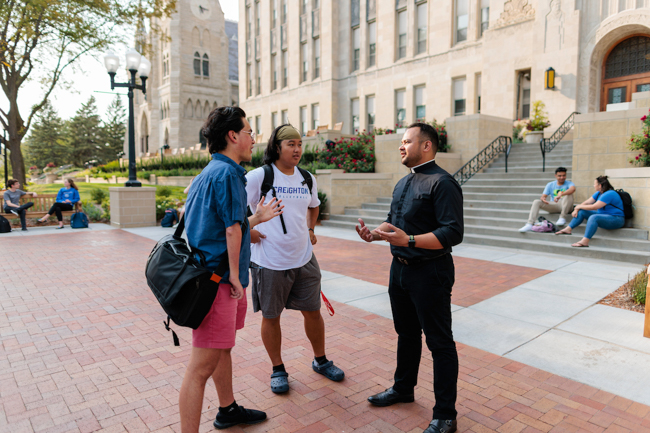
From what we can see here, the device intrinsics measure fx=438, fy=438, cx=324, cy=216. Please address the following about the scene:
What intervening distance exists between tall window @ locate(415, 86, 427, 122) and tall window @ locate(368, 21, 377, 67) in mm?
4358

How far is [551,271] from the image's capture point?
24.8 feet

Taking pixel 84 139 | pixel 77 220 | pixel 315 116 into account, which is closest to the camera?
pixel 77 220

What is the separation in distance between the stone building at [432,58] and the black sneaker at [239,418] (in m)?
19.4

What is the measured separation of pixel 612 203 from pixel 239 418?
28.8ft

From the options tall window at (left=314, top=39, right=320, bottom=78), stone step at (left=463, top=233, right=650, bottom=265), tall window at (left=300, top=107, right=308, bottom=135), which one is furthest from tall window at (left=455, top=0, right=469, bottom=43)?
stone step at (left=463, top=233, right=650, bottom=265)

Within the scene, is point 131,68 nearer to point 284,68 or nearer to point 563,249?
point 563,249

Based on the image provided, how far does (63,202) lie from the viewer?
1450 cm

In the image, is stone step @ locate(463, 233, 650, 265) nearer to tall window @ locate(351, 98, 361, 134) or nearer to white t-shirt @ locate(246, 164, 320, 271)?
white t-shirt @ locate(246, 164, 320, 271)

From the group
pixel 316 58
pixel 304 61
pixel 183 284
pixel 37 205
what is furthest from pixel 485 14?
pixel 183 284

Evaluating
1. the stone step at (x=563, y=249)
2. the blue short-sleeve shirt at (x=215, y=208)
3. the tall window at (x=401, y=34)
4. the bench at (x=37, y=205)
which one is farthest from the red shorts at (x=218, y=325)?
the tall window at (x=401, y=34)

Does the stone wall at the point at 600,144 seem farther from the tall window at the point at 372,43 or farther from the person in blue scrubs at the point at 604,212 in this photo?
the tall window at the point at 372,43

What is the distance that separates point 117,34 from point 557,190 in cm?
1954

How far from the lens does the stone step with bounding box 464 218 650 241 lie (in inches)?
339

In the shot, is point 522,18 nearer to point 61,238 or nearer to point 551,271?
point 551,271
